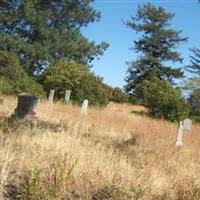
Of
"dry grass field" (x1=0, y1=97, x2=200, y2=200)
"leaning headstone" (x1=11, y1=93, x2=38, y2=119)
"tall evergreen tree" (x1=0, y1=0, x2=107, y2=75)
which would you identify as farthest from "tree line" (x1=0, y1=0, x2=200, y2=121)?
"dry grass field" (x1=0, y1=97, x2=200, y2=200)

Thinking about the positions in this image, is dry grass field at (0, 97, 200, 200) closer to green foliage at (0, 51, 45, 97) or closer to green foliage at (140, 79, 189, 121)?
green foliage at (0, 51, 45, 97)

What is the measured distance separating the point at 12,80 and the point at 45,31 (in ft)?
27.8

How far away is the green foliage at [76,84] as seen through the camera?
27.5 m

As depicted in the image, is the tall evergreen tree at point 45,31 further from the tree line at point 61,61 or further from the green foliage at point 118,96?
the green foliage at point 118,96

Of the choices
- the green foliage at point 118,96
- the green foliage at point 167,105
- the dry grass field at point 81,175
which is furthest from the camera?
the green foliage at point 118,96

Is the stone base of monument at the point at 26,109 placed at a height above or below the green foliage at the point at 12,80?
below

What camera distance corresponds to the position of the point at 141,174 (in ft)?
19.9

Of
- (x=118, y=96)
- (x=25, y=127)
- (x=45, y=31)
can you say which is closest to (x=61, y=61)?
(x=45, y=31)

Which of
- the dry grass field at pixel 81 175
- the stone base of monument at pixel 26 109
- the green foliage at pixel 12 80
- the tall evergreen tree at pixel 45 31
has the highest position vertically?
the tall evergreen tree at pixel 45 31

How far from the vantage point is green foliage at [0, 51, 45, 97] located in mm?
25594

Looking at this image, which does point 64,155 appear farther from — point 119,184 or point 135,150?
point 135,150

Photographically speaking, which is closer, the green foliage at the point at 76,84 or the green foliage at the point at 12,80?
the green foliage at the point at 12,80

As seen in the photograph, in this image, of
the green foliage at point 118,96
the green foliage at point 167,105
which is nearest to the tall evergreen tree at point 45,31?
the green foliage at point 118,96

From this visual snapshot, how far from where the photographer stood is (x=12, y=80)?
27.2 metres
